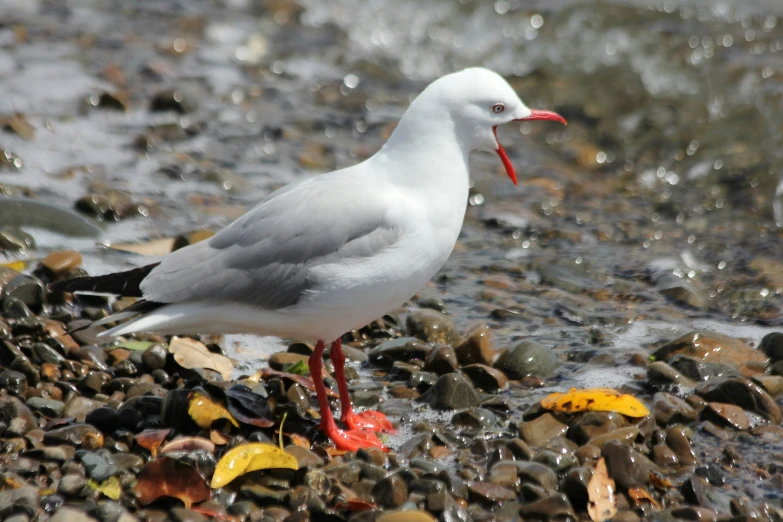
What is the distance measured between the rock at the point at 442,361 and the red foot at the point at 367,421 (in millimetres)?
523

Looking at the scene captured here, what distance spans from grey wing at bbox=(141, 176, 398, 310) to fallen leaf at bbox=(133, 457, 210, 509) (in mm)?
846

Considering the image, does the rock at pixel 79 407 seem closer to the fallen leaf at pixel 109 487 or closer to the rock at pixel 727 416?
the fallen leaf at pixel 109 487

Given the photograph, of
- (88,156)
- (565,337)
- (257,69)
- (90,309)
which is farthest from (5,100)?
(565,337)

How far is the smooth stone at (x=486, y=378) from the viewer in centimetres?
501

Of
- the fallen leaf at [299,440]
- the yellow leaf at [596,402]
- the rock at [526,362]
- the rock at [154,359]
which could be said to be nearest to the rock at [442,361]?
the rock at [526,362]

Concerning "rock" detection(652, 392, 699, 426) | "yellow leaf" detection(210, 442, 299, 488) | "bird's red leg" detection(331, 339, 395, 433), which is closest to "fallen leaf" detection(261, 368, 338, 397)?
"bird's red leg" detection(331, 339, 395, 433)

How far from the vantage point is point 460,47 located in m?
12.4

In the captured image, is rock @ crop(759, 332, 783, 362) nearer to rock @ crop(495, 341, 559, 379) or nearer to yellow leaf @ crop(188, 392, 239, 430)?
rock @ crop(495, 341, 559, 379)

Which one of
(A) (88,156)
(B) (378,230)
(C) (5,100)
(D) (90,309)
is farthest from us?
(C) (5,100)

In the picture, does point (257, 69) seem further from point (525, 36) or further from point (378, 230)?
point (378, 230)

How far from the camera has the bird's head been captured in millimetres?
4676

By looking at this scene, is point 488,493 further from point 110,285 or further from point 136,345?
point 136,345

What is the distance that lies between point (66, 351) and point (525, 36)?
874cm

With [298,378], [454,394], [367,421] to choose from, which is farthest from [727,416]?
[298,378]
